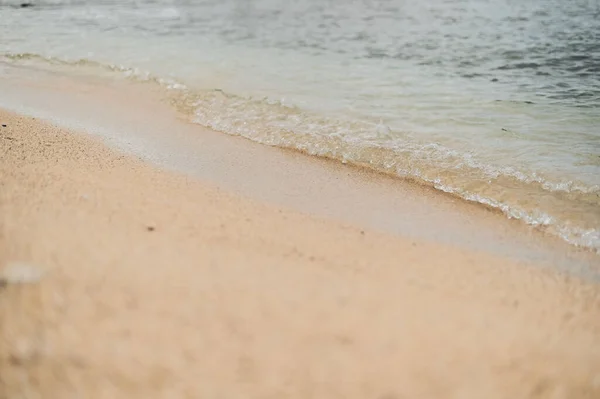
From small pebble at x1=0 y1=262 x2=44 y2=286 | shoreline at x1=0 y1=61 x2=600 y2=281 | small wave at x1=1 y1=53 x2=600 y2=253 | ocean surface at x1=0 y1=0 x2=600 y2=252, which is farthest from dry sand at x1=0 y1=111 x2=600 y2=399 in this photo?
ocean surface at x1=0 y1=0 x2=600 y2=252

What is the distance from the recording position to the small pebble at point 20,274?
2.51 meters

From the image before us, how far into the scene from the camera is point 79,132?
609 cm

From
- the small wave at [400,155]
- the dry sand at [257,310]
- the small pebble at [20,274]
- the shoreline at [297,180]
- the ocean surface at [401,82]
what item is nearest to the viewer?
the dry sand at [257,310]

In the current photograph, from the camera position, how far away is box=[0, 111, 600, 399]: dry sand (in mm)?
2125

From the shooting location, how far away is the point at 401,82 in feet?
28.2

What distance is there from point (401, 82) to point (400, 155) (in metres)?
3.56

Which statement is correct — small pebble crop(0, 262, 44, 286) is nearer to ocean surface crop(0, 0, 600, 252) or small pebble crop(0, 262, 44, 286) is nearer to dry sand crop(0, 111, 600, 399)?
dry sand crop(0, 111, 600, 399)

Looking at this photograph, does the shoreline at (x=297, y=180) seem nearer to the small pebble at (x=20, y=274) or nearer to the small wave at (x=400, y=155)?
the small wave at (x=400, y=155)

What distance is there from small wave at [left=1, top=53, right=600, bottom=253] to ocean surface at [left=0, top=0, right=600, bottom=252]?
0.07ft

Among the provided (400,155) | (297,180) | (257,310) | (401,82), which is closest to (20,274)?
(257,310)

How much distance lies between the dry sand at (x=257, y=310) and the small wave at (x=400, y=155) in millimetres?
1081

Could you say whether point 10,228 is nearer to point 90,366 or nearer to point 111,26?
point 90,366

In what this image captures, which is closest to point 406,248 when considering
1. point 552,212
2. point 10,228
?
point 552,212

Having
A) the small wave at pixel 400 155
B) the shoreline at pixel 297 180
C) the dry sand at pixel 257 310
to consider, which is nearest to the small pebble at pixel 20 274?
the dry sand at pixel 257 310
